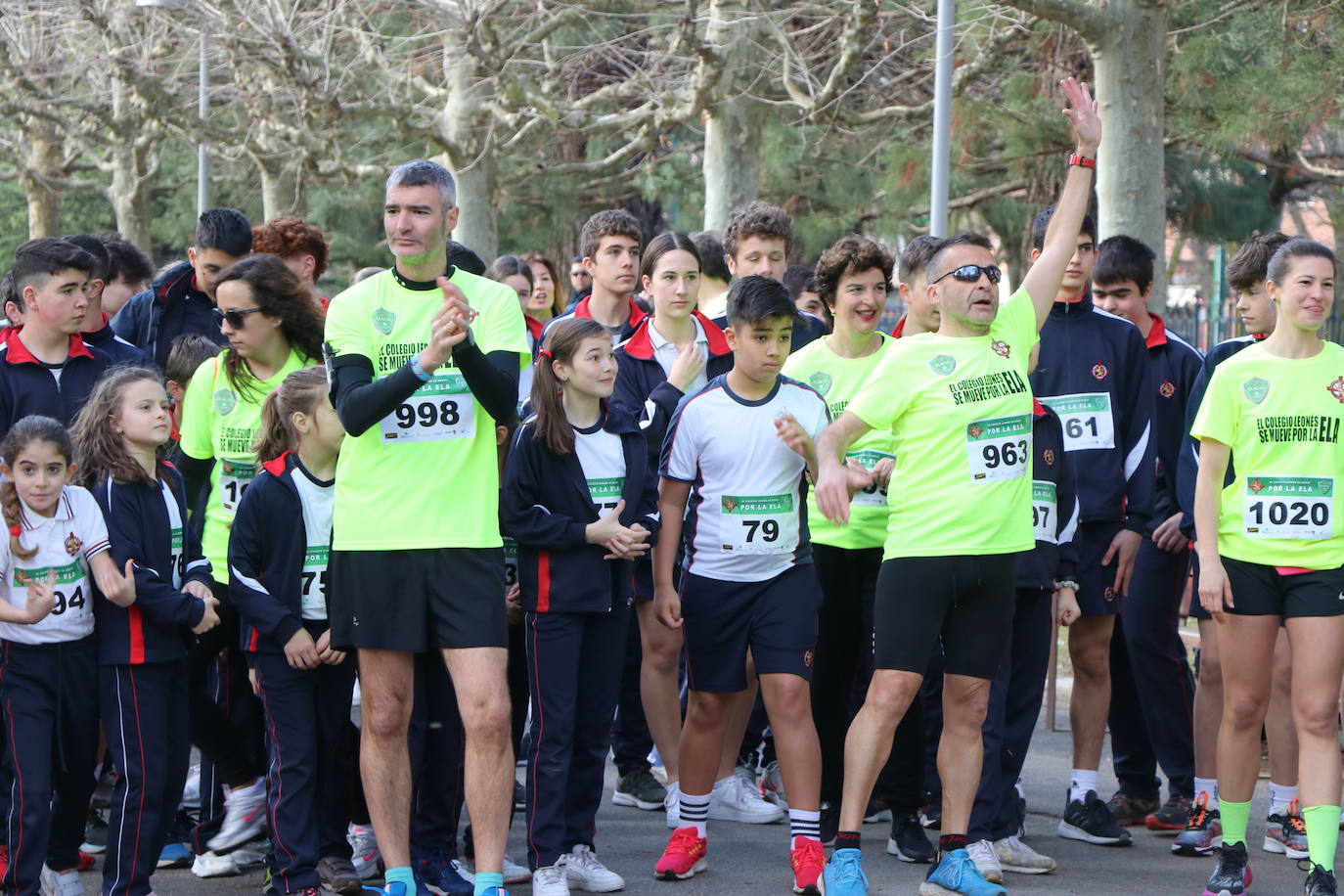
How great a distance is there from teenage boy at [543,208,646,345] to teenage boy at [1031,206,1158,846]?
1752 mm

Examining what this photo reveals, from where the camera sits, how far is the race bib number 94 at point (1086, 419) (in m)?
6.34

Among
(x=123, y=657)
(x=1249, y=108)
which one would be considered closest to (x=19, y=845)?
(x=123, y=657)

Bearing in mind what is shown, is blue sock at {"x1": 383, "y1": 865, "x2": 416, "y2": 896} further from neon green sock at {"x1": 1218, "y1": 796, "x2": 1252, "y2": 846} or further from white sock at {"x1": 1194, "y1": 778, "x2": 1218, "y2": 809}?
white sock at {"x1": 1194, "y1": 778, "x2": 1218, "y2": 809}

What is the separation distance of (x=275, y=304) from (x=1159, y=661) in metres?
3.59

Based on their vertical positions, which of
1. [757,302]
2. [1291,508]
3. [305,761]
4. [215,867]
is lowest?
[215,867]

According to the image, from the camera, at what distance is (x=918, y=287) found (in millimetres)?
6168

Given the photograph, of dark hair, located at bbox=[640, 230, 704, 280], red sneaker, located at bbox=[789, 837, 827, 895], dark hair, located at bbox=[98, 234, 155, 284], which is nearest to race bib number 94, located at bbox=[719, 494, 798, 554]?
red sneaker, located at bbox=[789, 837, 827, 895]

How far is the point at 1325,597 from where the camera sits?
538 cm

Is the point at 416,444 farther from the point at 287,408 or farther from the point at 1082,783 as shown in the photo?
the point at 1082,783

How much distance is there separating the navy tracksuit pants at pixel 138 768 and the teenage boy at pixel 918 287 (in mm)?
2900

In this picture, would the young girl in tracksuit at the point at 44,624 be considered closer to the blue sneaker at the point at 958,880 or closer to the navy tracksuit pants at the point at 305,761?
the navy tracksuit pants at the point at 305,761

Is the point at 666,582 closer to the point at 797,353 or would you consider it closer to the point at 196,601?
the point at 797,353

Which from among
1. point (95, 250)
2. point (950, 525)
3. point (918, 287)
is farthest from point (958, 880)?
point (95, 250)

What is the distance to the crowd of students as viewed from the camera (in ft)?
16.6
